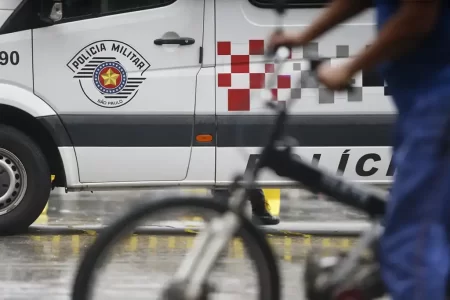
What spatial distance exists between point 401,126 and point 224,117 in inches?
143

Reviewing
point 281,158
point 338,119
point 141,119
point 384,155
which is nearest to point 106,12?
point 141,119

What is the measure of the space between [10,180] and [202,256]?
3.86m

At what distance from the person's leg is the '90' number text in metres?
4.10

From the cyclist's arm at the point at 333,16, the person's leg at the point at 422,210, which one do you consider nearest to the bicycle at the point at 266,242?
the cyclist's arm at the point at 333,16

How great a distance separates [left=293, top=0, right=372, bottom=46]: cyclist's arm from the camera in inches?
120

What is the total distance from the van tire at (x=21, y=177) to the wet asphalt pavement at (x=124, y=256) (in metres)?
0.17

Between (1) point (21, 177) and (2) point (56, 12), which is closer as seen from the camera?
(2) point (56, 12)

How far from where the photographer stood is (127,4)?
20.7 ft

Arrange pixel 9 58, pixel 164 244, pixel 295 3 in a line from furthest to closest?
1. pixel 295 3
2. pixel 9 58
3. pixel 164 244

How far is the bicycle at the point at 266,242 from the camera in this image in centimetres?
286

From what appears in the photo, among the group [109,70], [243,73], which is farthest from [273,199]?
[109,70]

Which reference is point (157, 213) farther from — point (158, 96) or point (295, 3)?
point (295, 3)

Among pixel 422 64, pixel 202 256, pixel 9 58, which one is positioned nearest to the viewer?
pixel 422 64

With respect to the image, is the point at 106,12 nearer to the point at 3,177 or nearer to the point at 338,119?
the point at 3,177
